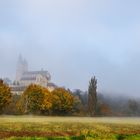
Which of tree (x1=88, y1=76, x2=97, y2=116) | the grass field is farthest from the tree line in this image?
the grass field

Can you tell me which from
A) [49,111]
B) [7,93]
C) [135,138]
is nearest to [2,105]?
[7,93]

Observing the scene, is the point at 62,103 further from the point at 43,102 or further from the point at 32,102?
the point at 32,102

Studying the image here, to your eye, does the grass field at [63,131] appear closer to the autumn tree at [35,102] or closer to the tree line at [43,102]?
the tree line at [43,102]

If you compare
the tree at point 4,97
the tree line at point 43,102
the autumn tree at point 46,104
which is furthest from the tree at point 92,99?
the tree at point 4,97

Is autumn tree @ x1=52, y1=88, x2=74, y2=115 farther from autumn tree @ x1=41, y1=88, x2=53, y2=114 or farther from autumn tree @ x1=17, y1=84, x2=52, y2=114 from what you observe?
autumn tree @ x1=17, y1=84, x2=52, y2=114

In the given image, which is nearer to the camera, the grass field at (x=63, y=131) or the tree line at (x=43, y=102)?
the grass field at (x=63, y=131)

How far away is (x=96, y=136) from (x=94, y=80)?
133 meters

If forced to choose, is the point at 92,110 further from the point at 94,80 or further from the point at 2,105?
the point at 2,105

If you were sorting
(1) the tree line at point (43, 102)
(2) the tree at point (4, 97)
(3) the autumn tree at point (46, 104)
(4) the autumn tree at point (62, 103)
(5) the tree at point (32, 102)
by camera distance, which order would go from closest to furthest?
(2) the tree at point (4, 97) < (1) the tree line at point (43, 102) < (5) the tree at point (32, 102) < (3) the autumn tree at point (46, 104) < (4) the autumn tree at point (62, 103)

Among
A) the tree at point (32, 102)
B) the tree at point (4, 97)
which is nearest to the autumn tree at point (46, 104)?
the tree at point (32, 102)

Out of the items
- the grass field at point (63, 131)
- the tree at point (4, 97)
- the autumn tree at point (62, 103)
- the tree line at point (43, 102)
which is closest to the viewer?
the grass field at point (63, 131)

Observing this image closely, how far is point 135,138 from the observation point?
38.7 metres

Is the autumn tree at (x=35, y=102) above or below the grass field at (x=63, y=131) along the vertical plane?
above

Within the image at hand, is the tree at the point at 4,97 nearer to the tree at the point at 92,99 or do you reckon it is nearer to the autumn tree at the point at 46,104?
the autumn tree at the point at 46,104
